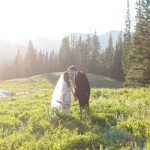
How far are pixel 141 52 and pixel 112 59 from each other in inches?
1798

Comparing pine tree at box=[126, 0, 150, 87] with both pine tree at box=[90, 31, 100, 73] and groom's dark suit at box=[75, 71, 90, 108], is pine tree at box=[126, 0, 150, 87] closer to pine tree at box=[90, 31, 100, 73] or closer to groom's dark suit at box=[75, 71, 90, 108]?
groom's dark suit at box=[75, 71, 90, 108]

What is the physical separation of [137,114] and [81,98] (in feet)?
9.82

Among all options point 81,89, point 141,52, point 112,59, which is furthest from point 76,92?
point 112,59

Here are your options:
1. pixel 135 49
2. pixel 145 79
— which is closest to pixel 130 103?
pixel 145 79

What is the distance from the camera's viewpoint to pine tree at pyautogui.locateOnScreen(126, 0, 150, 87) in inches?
2121

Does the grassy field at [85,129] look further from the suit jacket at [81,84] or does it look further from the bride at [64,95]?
the suit jacket at [81,84]

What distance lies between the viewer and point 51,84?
75750 millimetres

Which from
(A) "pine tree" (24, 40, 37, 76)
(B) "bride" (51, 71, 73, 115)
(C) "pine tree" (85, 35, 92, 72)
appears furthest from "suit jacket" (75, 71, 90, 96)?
(A) "pine tree" (24, 40, 37, 76)

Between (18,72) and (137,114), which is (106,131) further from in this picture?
(18,72)

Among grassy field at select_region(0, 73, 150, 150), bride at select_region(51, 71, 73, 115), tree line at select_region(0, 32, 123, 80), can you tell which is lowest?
grassy field at select_region(0, 73, 150, 150)

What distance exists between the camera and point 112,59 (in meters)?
102

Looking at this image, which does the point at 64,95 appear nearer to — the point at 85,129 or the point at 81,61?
the point at 85,129

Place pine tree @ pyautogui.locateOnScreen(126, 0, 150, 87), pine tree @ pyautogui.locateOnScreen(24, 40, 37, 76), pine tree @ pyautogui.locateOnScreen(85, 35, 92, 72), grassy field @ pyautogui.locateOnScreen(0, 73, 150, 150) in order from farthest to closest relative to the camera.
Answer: pine tree @ pyautogui.locateOnScreen(24, 40, 37, 76)
pine tree @ pyautogui.locateOnScreen(85, 35, 92, 72)
pine tree @ pyautogui.locateOnScreen(126, 0, 150, 87)
grassy field @ pyautogui.locateOnScreen(0, 73, 150, 150)

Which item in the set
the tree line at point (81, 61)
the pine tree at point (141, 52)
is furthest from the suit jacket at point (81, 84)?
the tree line at point (81, 61)
